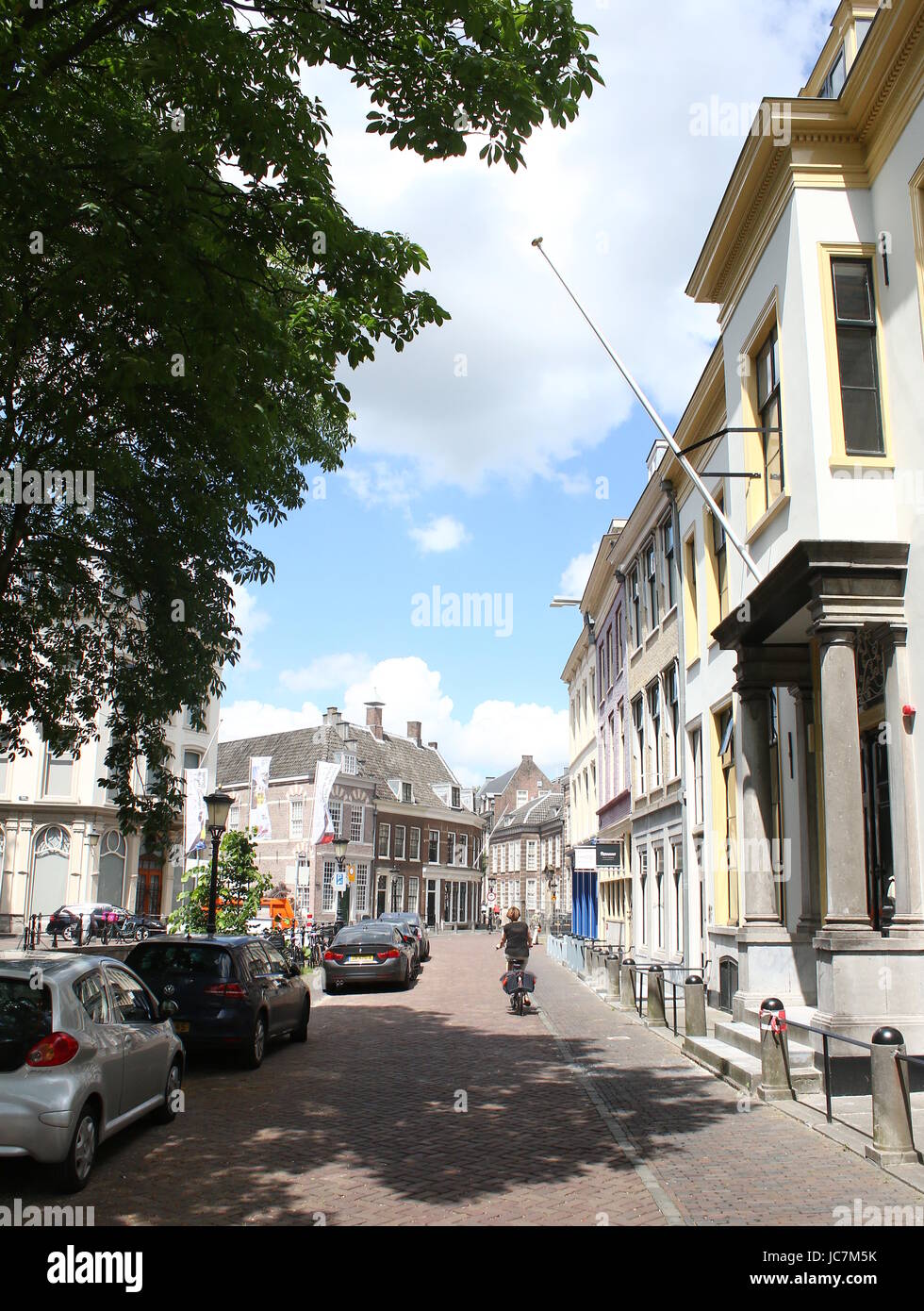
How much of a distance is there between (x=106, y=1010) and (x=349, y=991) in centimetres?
1651

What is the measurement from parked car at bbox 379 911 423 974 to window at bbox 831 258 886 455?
17.2 m

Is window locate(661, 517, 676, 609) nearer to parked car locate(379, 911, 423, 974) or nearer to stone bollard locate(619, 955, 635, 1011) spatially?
stone bollard locate(619, 955, 635, 1011)

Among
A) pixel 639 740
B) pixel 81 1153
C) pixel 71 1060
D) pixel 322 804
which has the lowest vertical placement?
pixel 81 1153

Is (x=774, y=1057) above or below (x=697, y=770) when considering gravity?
below

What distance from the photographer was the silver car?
698 cm

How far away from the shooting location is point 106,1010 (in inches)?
336

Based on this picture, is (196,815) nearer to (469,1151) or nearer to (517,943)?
(517,943)

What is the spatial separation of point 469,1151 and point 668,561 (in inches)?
680

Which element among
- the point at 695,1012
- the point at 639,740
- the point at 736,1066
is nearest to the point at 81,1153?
the point at 736,1066

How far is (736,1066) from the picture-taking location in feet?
37.1

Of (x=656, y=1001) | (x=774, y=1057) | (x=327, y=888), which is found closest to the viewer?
(x=774, y=1057)

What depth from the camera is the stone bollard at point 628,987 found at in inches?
772

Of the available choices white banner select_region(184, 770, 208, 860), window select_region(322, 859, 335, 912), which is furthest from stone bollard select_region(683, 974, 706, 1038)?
window select_region(322, 859, 335, 912)
